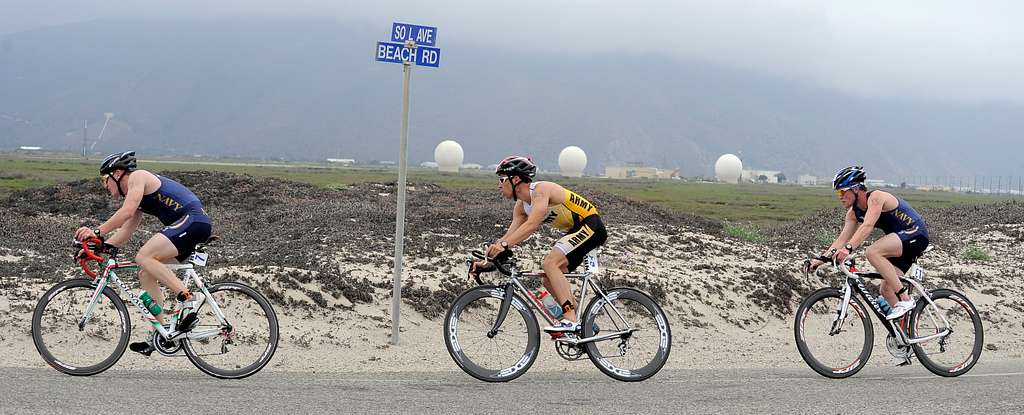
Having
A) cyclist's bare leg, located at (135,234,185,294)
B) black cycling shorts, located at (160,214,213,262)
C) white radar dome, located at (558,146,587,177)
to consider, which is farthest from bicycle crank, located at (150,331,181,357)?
white radar dome, located at (558,146,587,177)

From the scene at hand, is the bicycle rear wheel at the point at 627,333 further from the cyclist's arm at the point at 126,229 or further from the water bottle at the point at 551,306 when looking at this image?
the cyclist's arm at the point at 126,229

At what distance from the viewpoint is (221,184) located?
3033cm

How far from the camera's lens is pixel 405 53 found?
11.7 meters

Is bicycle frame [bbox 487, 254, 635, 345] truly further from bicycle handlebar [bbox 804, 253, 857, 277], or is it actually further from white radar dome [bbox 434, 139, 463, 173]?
white radar dome [bbox 434, 139, 463, 173]

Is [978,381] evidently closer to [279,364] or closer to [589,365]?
[589,365]

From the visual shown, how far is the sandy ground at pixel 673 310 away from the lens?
37.6 ft

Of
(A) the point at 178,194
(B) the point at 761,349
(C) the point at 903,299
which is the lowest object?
(B) the point at 761,349

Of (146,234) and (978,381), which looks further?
(146,234)

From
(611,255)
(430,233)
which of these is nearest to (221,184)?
(430,233)

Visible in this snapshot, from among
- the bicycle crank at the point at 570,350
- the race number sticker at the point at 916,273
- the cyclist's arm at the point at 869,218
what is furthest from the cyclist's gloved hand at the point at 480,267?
the race number sticker at the point at 916,273

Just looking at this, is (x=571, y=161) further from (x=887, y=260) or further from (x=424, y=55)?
(x=887, y=260)

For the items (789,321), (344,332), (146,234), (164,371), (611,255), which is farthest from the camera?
(146,234)

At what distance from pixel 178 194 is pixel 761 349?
788 centimetres

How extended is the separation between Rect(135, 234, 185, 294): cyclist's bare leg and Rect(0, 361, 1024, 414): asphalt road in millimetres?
882
